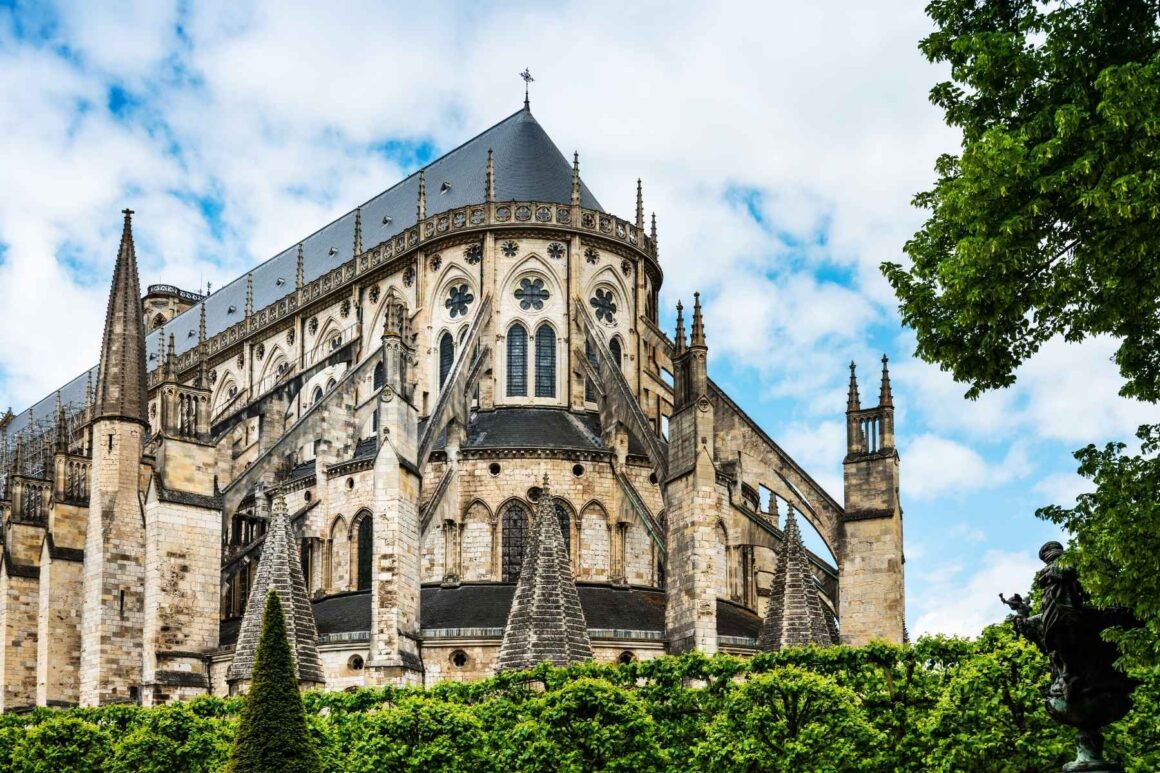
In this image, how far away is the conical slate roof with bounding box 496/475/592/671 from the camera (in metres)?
37.4

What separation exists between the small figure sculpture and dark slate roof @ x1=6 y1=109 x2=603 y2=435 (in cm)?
4200

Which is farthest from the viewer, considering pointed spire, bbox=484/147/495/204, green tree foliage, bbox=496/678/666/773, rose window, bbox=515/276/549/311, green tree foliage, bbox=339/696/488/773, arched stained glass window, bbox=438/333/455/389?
pointed spire, bbox=484/147/495/204

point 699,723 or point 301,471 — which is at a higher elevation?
point 301,471

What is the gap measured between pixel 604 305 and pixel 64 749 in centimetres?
2525

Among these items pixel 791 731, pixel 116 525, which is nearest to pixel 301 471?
pixel 116 525

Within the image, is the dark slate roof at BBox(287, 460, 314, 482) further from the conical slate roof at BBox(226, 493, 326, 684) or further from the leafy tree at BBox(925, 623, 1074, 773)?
the leafy tree at BBox(925, 623, 1074, 773)

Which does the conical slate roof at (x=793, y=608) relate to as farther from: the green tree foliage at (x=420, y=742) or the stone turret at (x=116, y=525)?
the stone turret at (x=116, y=525)

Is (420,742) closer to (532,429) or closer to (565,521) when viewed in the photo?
(565,521)

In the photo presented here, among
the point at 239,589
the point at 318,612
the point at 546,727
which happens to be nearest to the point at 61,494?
the point at 239,589

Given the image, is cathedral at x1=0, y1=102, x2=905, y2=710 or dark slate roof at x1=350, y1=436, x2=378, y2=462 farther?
dark slate roof at x1=350, y1=436, x2=378, y2=462

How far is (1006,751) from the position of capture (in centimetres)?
2700

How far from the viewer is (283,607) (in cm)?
3978

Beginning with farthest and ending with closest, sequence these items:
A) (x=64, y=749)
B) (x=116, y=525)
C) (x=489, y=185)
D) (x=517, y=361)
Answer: (x=489, y=185) → (x=517, y=361) → (x=116, y=525) → (x=64, y=749)

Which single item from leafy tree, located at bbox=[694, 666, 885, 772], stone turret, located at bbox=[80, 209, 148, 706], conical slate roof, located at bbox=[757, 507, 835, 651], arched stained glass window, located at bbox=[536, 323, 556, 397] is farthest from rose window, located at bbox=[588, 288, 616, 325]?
leafy tree, located at bbox=[694, 666, 885, 772]
